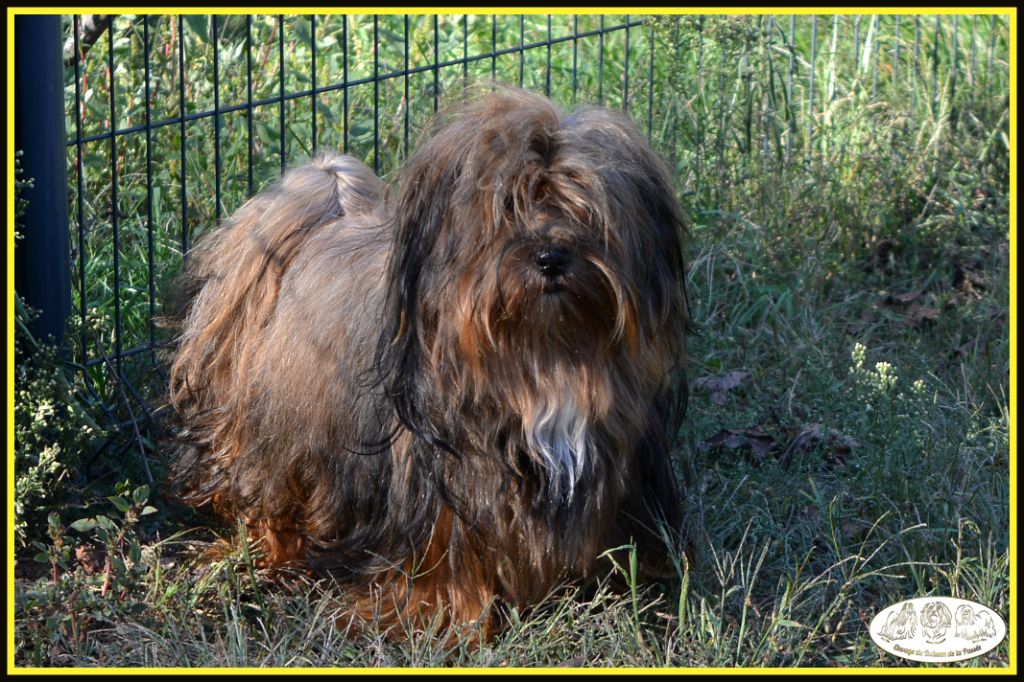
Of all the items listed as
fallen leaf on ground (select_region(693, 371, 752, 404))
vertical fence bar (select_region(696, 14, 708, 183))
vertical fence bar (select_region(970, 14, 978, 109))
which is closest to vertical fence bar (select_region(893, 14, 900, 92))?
vertical fence bar (select_region(970, 14, 978, 109))

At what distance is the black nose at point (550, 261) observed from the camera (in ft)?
8.55

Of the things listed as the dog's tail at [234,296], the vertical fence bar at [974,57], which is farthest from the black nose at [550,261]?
the vertical fence bar at [974,57]

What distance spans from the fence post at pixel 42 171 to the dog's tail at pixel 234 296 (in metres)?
0.36

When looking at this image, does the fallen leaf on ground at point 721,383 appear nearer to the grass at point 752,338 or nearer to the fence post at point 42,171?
the grass at point 752,338

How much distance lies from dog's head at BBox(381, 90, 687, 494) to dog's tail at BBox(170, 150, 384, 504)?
0.74 metres

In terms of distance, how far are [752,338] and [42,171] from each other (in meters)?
2.61

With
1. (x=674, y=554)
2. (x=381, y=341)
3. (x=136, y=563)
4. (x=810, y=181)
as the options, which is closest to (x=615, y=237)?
(x=381, y=341)

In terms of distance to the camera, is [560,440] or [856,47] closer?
[560,440]

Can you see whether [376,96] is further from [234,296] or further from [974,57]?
[974,57]

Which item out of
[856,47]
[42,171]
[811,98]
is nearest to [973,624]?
[42,171]

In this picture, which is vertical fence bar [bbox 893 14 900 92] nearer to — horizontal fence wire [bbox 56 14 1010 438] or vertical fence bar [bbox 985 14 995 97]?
horizontal fence wire [bbox 56 14 1010 438]

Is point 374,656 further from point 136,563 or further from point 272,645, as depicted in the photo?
point 136,563

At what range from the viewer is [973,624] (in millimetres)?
3104

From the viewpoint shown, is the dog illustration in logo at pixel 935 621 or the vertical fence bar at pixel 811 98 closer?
the dog illustration in logo at pixel 935 621
